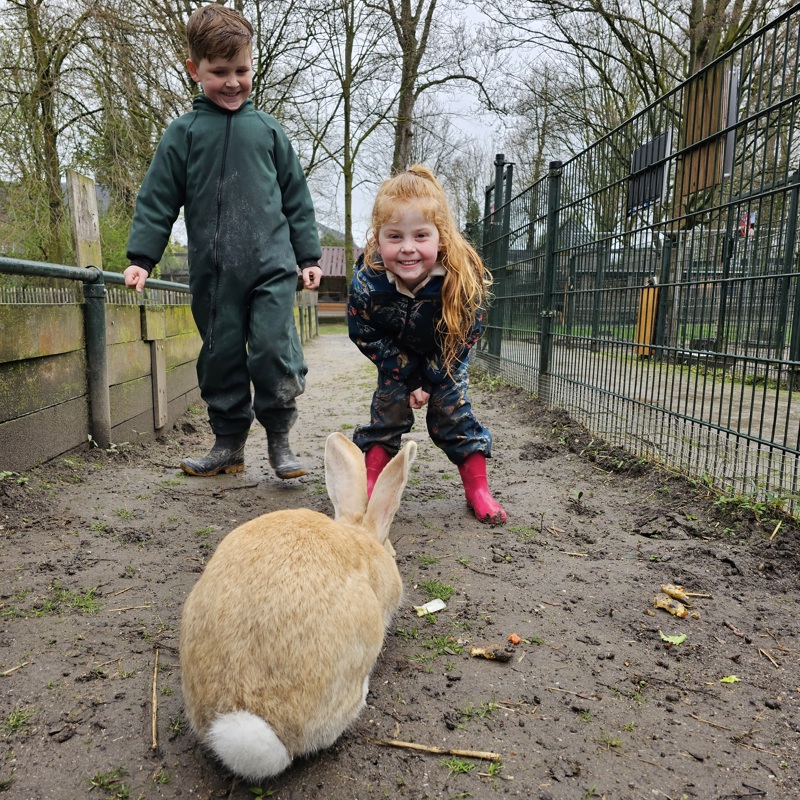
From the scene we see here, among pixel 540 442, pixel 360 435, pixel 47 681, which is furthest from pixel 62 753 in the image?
pixel 540 442

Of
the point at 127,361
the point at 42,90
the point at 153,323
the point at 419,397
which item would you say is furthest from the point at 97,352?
the point at 42,90

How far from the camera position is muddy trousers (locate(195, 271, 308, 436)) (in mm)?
3336

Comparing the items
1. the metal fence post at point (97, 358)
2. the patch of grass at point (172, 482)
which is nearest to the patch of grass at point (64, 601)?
the patch of grass at point (172, 482)

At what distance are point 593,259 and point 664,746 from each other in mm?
3888

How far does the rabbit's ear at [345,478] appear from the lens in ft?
6.77

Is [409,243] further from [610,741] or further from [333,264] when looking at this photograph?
[333,264]

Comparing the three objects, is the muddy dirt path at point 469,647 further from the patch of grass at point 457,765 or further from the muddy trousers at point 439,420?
the muddy trousers at point 439,420

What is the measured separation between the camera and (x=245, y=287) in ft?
10.9

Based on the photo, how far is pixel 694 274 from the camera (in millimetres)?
3512

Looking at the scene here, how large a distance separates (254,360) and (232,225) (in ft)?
2.27

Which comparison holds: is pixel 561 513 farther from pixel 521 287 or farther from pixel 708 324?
pixel 521 287

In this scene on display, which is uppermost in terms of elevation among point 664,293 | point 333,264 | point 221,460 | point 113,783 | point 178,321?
point 333,264

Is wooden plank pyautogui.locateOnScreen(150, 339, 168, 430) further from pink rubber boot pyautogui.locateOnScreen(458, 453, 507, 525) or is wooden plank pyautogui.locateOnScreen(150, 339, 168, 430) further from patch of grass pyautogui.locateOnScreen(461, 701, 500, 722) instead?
patch of grass pyautogui.locateOnScreen(461, 701, 500, 722)

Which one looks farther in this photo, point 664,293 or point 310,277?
point 664,293
